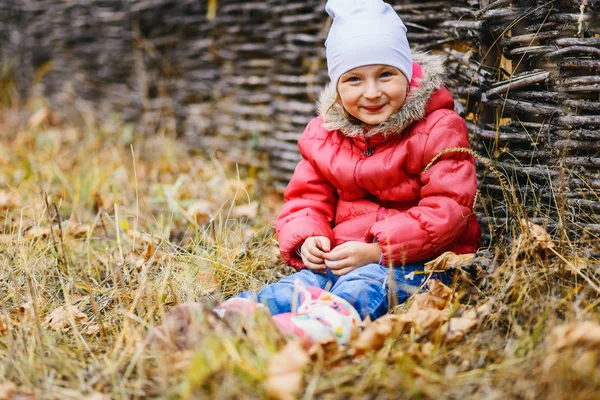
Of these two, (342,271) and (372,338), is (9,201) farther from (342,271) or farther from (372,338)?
(372,338)

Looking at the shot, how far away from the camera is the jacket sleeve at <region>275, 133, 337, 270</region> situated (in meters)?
2.34

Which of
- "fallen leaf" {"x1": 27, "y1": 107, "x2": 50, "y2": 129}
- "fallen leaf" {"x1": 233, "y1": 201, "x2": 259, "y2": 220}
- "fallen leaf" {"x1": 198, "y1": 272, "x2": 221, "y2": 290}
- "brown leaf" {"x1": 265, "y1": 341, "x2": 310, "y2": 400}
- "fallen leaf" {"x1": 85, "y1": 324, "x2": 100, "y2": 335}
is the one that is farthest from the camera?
"fallen leaf" {"x1": 27, "y1": 107, "x2": 50, "y2": 129}

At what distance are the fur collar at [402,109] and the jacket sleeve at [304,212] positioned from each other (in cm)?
22

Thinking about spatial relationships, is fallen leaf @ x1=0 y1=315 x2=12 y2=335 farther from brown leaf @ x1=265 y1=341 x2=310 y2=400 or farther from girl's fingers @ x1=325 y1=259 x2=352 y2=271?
girl's fingers @ x1=325 y1=259 x2=352 y2=271

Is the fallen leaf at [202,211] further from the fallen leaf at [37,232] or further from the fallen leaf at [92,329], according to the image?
the fallen leaf at [92,329]

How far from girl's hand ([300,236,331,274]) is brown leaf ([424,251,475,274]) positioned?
36 centimetres

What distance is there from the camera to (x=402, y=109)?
2221 mm

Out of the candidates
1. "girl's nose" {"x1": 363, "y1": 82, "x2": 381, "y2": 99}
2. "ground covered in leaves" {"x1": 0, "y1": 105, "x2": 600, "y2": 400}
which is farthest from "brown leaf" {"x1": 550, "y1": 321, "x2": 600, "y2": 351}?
"girl's nose" {"x1": 363, "y1": 82, "x2": 381, "y2": 99}

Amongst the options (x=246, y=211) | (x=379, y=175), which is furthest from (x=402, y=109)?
(x=246, y=211)

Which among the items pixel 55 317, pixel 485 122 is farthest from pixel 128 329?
pixel 485 122

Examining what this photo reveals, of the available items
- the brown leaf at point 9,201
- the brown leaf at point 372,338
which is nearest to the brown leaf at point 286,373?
the brown leaf at point 372,338

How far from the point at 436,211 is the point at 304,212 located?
20.4 inches

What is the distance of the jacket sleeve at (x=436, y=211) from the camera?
2.14 m

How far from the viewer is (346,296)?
6.84 feet
